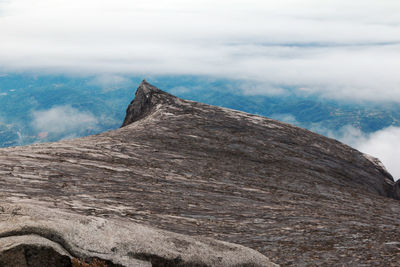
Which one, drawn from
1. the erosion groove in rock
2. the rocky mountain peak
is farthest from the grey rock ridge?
the rocky mountain peak

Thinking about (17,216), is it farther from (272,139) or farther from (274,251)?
(272,139)

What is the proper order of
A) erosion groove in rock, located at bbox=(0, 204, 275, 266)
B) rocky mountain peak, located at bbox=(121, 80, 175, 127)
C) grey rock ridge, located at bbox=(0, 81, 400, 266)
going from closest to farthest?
erosion groove in rock, located at bbox=(0, 204, 275, 266)
grey rock ridge, located at bbox=(0, 81, 400, 266)
rocky mountain peak, located at bbox=(121, 80, 175, 127)

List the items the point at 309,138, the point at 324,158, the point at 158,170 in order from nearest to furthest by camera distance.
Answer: the point at 158,170
the point at 324,158
the point at 309,138

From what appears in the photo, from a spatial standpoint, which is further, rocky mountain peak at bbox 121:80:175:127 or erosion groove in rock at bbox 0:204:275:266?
rocky mountain peak at bbox 121:80:175:127

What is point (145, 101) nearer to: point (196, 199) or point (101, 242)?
point (196, 199)

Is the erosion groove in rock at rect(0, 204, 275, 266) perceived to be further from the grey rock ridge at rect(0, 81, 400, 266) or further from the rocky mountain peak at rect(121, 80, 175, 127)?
the rocky mountain peak at rect(121, 80, 175, 127)

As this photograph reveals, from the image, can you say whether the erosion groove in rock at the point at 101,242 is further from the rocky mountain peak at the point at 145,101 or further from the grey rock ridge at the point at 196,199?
the rocky mountain peak at the point at 145,101

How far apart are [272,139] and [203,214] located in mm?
20493

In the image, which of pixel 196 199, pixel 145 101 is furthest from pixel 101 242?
pixel 145 101

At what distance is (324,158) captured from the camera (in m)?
39.6

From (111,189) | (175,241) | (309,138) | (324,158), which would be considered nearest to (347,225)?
(175,241)

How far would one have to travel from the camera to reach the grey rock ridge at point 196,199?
478 inches

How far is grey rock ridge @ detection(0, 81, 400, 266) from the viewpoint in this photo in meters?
12.1

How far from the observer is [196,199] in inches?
936
